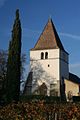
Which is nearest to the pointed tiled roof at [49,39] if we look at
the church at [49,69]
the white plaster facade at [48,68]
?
the church at [49,69]

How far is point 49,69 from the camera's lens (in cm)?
6619

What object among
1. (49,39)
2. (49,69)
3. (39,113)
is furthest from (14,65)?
(49,39)

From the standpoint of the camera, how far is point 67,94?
63625 millimetres

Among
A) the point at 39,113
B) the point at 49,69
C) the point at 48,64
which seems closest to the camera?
the point at 39,113

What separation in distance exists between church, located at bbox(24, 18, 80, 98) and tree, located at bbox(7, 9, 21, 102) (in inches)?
1009

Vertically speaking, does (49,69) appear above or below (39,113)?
above

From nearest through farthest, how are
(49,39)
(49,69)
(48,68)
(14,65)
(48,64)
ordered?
(14,65), (49,69), (48,68), (48,64), (49,39)

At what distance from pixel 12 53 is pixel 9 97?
5.51 metres

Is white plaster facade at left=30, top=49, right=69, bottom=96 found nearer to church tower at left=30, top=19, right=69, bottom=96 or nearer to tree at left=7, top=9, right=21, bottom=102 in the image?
church tower at left=30, top=19, right=69, bottom=96

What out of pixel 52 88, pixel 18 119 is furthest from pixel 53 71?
pixel 18 119

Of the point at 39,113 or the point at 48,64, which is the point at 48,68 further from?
the point at 39,113

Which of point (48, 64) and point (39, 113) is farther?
point (48, 64)

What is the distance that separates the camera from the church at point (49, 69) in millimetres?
64812

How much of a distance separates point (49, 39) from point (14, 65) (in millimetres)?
31675
